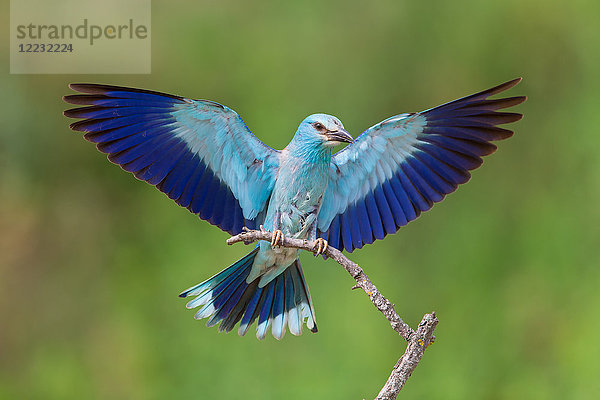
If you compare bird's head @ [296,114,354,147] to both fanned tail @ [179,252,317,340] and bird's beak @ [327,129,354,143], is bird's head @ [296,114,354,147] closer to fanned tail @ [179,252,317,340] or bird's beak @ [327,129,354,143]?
bird's beak @ [327,129,354,143]

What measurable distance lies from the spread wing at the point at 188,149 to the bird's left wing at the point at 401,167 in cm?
27

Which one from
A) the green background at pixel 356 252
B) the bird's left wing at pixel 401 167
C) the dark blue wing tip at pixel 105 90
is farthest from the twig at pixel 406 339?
the green background at pixel 356 252

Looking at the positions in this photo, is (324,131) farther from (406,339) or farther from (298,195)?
(406,339)

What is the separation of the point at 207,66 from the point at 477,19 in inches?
64.7

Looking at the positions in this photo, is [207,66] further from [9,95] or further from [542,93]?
[542,93]

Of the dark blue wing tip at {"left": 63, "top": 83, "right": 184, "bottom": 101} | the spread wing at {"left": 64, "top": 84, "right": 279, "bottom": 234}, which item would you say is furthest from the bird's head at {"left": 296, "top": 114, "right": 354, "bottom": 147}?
the dark blue wing tip at {"left": 63, "top": 83, "right": 184, "bottom": 101}

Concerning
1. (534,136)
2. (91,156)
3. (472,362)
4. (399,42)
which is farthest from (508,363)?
(91,156)

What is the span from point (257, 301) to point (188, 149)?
57 centimetres

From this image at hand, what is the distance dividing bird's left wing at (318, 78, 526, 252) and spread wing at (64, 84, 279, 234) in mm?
274

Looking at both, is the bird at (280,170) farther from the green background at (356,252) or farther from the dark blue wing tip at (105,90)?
the green background at (356,252)

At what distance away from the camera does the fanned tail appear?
91.9 inches

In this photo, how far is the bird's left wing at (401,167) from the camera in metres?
2.29

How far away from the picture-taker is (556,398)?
12.5 ft

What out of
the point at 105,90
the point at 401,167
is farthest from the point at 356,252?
the point at 105,90
